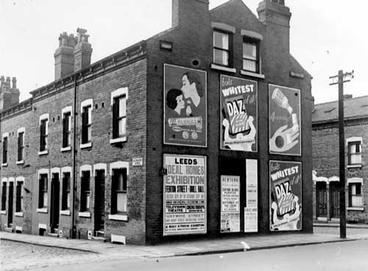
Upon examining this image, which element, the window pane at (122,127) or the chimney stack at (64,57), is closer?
the window pane at (122,127)

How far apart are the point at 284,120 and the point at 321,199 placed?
16337mm

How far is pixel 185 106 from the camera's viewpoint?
21016mm

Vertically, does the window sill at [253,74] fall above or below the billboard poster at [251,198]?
above

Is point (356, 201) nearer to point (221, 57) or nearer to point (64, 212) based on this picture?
point (221, 57)

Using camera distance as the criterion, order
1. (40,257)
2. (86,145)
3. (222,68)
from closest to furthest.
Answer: (40,257)
(222,68)
(86,145)

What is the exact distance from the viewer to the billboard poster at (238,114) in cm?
2233

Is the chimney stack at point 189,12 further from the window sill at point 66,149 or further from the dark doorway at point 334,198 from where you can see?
the dark doorway at point 334,198

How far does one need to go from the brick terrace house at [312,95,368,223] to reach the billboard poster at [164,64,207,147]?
18.2m

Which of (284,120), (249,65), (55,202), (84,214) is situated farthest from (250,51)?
(55,202)

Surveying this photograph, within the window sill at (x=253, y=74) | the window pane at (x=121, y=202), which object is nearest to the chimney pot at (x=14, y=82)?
the window pane at (x=121, y=202)

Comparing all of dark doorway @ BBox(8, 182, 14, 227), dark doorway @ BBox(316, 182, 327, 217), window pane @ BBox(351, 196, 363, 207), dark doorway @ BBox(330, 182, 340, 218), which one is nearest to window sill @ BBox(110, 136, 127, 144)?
dark doorway @ BBox(8, 182, 14, 227)

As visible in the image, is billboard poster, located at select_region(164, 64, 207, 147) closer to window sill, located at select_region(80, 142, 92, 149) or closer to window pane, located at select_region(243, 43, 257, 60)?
window pane, located at select_region(243, 43, 257, 60)

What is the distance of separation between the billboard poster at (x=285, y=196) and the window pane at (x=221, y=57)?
507 centimetres

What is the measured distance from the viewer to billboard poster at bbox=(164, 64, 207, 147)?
67.4ft
